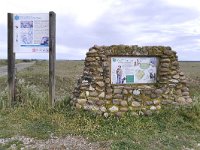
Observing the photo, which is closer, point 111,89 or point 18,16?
point 111,89

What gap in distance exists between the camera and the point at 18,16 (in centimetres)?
922

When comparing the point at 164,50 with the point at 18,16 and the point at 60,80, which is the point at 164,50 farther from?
the point at 60,80

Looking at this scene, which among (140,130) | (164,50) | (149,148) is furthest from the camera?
(164,50)

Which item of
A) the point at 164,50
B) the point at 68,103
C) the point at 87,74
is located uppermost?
the point at 164,50

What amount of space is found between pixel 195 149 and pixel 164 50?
291 cm

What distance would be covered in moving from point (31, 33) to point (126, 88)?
Result: 2.93 meters

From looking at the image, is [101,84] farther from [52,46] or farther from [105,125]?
[52,46]

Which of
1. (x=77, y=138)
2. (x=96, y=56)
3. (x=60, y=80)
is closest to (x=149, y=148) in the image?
(x=77, y=138)

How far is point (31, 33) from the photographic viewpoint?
9141mm

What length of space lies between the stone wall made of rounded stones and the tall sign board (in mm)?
1204

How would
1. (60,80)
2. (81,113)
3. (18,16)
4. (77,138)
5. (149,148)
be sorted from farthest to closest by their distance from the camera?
(60,80) < (18,16) < (81,113) < (77,138) < (149,148)

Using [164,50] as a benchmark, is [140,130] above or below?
below

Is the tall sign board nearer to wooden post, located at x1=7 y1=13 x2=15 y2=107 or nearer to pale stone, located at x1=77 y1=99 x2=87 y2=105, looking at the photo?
wooden post, located at x1=7 y1=13 x2=15 y2=107

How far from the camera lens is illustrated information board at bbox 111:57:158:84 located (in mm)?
→ 8477
